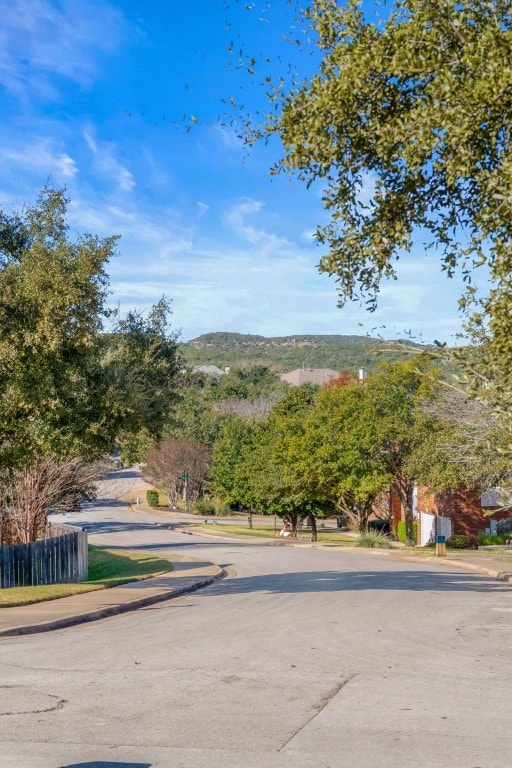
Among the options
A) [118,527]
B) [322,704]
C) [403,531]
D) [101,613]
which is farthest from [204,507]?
[322,704]

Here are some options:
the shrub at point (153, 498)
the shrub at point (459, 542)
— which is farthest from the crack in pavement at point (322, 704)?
the shrub at point (153, 498)

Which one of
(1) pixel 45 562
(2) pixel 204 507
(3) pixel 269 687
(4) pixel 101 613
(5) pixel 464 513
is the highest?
(1) pixel 45 562

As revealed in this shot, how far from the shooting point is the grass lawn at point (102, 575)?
18875 millimetres

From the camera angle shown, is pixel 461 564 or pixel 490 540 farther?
pixel 490 540

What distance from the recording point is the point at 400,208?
10344mm

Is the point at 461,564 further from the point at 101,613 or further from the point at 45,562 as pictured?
the point at 101,613

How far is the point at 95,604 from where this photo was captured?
1788 centimetres

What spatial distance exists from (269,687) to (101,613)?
25.6 feet

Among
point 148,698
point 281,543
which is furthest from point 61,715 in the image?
point 281,543

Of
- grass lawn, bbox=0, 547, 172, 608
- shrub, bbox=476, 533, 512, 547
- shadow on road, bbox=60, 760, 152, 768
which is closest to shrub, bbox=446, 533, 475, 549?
shrub, bbox=476, 533, 512, 547

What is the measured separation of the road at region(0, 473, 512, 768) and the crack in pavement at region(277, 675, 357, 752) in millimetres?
16

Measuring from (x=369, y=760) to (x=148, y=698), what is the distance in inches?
119

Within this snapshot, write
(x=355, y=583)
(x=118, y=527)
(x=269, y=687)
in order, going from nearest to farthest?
1. (x=269, y=687)
2. (x=355, y=583)
3. (x=118, y=527)

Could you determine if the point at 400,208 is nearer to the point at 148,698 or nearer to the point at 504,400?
the point at 504,400
